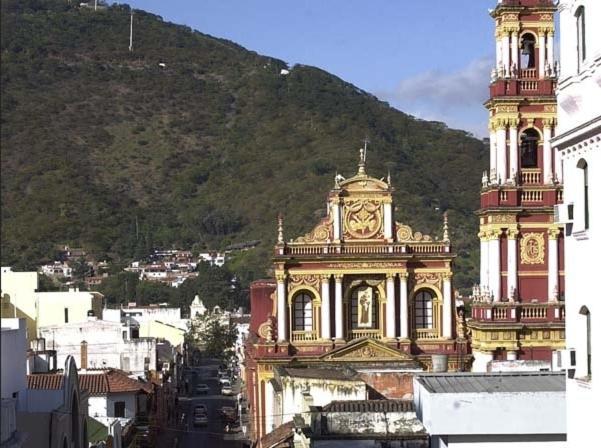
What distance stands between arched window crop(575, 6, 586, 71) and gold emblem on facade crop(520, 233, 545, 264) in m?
27.4

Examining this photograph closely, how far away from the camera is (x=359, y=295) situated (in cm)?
4853

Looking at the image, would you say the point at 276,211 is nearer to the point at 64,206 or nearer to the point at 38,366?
the point at 64,206

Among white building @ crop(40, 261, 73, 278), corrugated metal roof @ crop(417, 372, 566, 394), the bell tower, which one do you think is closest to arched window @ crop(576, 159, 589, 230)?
corrugated metal roof @ crop(417, 372, 566, 394)

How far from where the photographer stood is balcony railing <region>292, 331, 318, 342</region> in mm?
47906

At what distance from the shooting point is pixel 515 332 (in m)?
43.8

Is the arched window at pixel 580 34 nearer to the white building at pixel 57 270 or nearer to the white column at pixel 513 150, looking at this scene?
the white column at pixel 513 150

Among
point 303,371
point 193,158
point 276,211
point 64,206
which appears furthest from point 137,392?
point 193,158

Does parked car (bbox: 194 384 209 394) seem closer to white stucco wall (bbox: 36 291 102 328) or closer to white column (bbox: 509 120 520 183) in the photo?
white stucco wall (bbox: 36 291 102 328)

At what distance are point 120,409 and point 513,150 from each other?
1755 cm

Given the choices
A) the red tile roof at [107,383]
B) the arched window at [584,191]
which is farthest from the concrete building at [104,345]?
the arched window at [584,191]

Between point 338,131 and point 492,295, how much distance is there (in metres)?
139

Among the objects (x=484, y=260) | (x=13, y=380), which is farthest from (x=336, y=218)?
(x=13, y=380)

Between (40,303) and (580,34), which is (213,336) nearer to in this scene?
(40,303)

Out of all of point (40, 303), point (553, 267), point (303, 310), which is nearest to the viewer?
point (553, 267)
